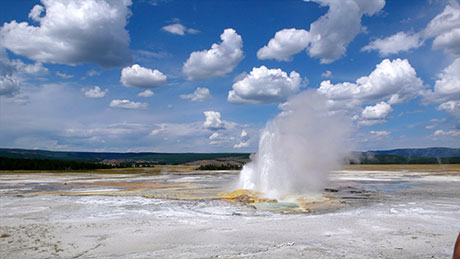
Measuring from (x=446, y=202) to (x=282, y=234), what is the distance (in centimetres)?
1199

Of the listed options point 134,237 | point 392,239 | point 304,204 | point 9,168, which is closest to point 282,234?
point 392,239

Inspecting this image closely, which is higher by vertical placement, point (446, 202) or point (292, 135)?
point (292, 135)

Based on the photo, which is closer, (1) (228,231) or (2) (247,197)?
(1) (228,231)

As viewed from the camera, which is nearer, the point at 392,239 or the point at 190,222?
the point at 392,239

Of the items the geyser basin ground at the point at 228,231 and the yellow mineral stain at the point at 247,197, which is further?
the yellow mineral stain at the point at 247,197

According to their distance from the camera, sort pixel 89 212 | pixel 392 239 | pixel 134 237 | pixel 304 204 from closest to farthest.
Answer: pixel 392 239 < pixel 134 237 < pixel 89 212 < pixel 304 204

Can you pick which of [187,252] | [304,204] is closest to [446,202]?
[304,204]

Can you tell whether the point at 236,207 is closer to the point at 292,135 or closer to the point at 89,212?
the point at 89,212

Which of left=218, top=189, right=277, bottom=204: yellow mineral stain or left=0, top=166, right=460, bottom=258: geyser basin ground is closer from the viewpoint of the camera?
left=0, top=166, right=460, bottom=258: geyser basin ground

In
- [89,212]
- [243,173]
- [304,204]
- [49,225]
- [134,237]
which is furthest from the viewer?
[243,173]

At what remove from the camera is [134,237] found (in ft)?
32.6

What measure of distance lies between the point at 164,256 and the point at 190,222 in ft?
14.4

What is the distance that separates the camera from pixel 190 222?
40.0 feet

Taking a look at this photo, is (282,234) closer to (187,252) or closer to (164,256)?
(187,252)
